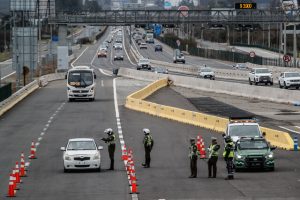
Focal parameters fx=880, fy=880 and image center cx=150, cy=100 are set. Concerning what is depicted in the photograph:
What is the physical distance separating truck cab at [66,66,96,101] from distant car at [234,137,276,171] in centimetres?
3989

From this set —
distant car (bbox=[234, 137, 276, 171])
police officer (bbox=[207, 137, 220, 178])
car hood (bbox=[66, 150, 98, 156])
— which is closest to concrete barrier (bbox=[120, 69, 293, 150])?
distant car (bbox=[234, 137, 276, 171])

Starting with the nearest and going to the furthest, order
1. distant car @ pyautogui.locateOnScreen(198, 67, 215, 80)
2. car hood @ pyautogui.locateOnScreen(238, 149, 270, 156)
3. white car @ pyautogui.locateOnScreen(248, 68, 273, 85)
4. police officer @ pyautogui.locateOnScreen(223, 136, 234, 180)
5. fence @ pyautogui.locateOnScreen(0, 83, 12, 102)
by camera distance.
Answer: police officer @ pyautogui.locateOnScreen(223, 136, 234, 180), car hood @ pyautogui.locateOnScreen(238, 149, 270, 156), fence @ pyautogui.locateOnScreen(0, 83, 12, 102), white car @ pyautogui.locateOnScreen(248, 68, 273, 85), distant car @ pyautogui.locateOnScreen(198, 67, 215, 80)

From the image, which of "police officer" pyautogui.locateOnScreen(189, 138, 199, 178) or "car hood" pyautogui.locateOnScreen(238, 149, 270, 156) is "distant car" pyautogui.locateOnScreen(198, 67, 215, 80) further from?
"police officer" pyautogui.locateOnScreen(189, 138, 199, 178)

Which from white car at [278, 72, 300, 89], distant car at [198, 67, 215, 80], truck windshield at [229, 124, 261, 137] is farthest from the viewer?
distant car at [198, 67, 215, 80]

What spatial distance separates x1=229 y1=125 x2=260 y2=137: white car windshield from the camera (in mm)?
33188

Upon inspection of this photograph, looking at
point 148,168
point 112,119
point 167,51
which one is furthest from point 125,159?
point 167,51

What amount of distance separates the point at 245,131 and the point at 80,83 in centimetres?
3620

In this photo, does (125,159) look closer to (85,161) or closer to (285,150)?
(85,161)

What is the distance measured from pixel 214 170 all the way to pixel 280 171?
9.05ft

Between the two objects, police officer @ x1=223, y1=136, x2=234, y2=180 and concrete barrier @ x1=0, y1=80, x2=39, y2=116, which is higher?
police officer @ x1=223, y1=136, x2=234, y2=180

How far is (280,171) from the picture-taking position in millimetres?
28875

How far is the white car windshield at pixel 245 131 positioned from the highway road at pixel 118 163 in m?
1.33

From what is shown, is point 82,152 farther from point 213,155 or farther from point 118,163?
point 213,155

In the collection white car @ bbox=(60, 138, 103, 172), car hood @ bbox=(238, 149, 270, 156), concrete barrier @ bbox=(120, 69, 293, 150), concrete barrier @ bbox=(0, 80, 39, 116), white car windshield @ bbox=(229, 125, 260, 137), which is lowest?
concrete barrier @ bbox=(0, 80, 39, 116)
